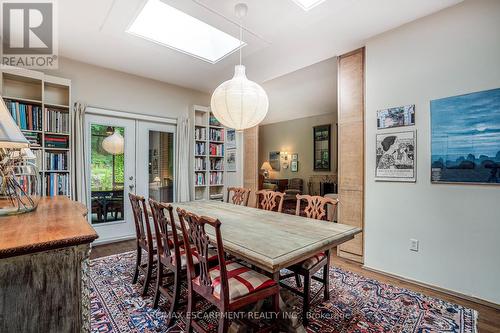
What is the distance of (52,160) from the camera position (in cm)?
330

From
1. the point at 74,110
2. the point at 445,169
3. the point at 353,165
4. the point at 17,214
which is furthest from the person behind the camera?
the point at 74,110

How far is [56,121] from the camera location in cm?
334

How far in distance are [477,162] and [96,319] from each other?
3618mm

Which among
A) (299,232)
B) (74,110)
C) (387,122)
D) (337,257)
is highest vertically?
(74,110)

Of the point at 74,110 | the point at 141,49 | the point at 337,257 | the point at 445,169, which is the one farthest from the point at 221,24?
the point at 337,257

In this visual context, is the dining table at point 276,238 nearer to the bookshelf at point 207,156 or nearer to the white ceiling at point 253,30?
the white ceiling at point 253,30

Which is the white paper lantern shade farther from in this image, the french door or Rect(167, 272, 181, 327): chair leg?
Rect(167, 272, 181, 327): chair leg

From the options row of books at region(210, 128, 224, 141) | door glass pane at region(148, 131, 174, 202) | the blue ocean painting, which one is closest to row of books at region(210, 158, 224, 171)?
row of books at region(210, 128, 224, 141)

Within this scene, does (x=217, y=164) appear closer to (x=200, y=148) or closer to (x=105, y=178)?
(x=200, y=148)

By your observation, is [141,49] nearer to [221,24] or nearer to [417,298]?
[221,24]

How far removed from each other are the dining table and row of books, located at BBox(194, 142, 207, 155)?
2590mm

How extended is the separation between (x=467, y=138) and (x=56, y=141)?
4.87m

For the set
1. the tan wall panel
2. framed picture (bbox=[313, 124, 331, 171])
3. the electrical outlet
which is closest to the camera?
the electrical outlet

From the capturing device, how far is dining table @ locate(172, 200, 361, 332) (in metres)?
1.40
